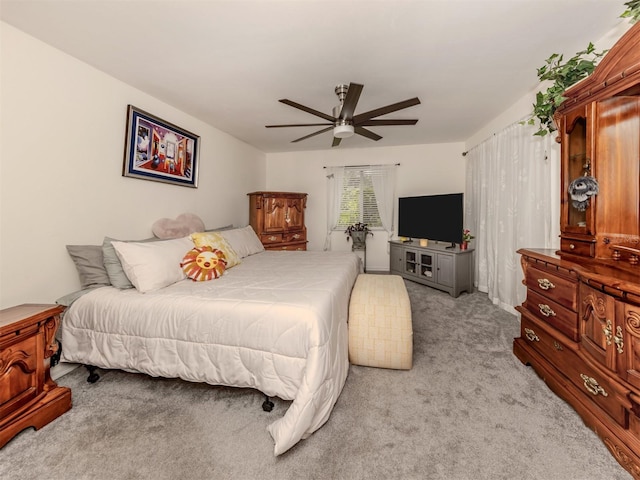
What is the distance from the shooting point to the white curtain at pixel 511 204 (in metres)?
2.54

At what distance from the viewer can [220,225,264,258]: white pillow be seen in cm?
313

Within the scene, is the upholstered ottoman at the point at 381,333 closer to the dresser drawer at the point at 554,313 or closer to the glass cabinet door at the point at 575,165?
the dresser drawer at the point at 554,313

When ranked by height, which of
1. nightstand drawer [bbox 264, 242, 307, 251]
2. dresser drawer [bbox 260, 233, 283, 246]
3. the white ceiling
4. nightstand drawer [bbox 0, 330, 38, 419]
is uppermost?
the white ceiling

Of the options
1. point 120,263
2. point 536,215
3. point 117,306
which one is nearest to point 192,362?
point 117,306

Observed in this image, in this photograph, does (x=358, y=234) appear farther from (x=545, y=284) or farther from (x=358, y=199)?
(x=545, y=284)

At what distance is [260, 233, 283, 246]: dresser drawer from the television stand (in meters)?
2.16

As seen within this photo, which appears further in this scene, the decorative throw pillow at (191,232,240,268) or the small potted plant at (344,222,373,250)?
the small potted plant at (344,222,373,250)

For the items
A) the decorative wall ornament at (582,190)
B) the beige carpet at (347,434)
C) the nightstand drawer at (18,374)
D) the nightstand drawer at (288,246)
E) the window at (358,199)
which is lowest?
the beige carpet at (347,434)

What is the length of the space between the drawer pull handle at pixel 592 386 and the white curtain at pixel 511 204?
1499mm

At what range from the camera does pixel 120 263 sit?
1.93 metres

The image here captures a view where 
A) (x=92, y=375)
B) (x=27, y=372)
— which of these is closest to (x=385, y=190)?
(x=92, y=375)

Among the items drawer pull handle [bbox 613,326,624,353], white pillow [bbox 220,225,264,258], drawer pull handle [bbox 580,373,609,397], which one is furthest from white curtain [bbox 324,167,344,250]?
drawer pull handle [bbox 613,326,624,353]

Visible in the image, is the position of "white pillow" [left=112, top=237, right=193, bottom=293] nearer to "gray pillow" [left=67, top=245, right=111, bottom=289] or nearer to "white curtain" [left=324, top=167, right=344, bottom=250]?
"gray pillow" [left=67, top=245, right=111, bottom=289]

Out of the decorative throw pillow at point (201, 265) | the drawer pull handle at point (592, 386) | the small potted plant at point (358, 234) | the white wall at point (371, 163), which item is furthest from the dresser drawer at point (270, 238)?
the drawer pull handle at point (592, 386)
